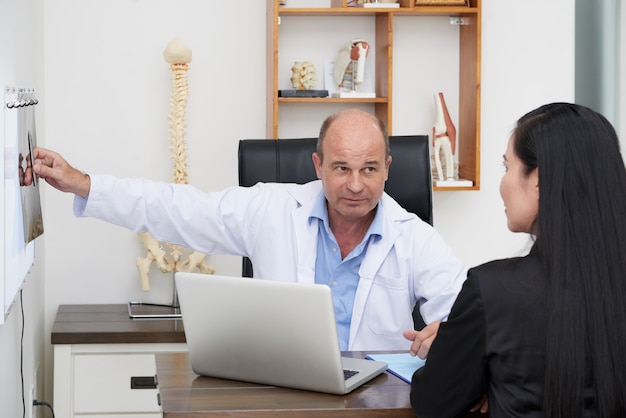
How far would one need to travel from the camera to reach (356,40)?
337 cm

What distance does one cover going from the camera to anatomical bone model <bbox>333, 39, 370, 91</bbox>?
331 centimetres

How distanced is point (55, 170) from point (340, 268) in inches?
29.3

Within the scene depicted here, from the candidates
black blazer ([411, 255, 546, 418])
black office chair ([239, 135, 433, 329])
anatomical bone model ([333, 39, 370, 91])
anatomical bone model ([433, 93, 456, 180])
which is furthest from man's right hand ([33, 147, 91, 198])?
anatomical bone model ([433, 93, 456, 180])

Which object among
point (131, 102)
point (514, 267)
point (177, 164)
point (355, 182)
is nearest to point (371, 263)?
point (355, 182)

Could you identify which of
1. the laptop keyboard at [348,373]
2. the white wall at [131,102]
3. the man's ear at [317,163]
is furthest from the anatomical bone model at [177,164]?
the laptop keyboard at [348,373]

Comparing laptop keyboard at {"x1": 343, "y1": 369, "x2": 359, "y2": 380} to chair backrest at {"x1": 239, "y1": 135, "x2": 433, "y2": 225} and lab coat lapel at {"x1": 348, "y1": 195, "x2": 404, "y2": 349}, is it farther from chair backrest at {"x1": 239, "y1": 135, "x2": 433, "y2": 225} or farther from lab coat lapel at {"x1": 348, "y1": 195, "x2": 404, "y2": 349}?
chair backrest at {"x1": 239, "y1": 135, "x2": 433, "y2": 225}

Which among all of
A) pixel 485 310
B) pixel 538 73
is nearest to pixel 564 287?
pixel 485 310

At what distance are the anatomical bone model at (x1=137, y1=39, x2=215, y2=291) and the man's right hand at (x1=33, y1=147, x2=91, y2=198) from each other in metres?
1.05

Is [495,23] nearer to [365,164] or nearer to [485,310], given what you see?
[365,164]

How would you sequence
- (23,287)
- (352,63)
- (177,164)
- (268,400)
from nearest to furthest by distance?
(268,400) < (23,287) < (177,164) < (352,63)

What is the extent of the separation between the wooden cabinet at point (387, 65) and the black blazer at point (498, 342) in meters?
1.91

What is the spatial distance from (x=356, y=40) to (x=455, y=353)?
6.89ft

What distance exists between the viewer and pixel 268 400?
1577mm

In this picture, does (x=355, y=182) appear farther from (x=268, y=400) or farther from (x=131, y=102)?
(x=131, y=102)
